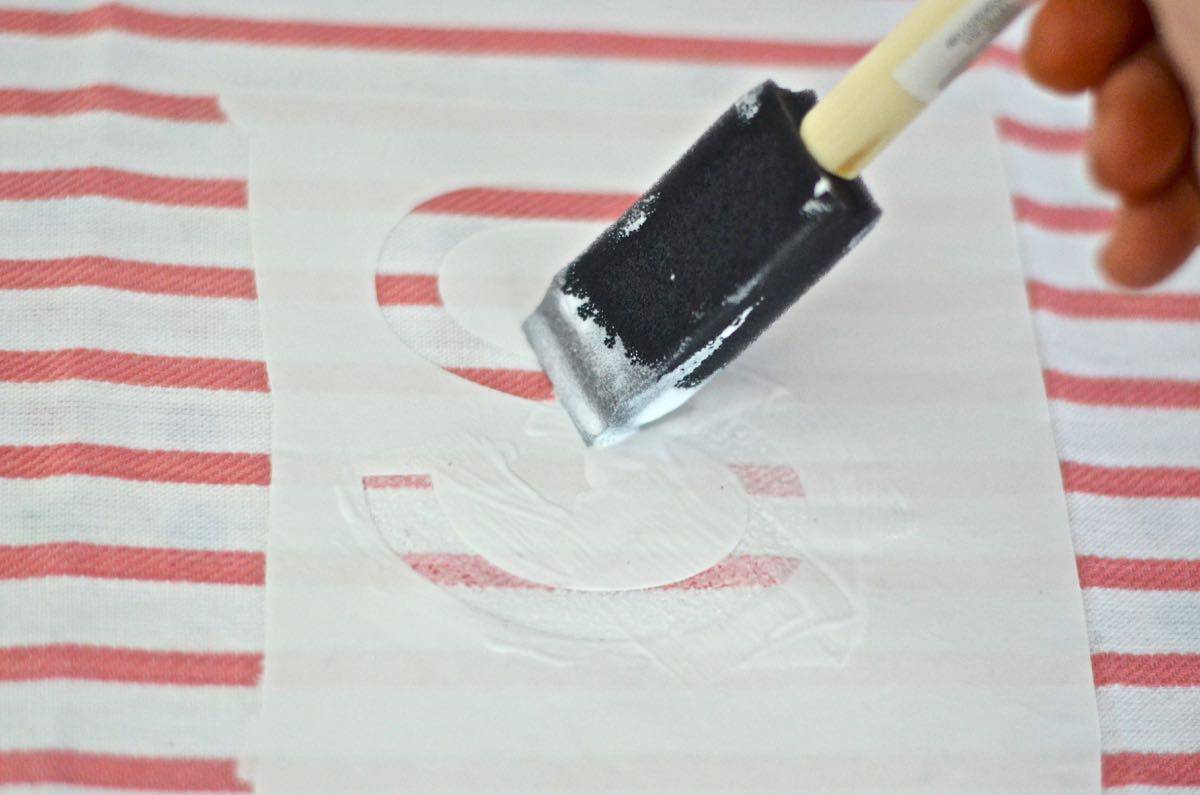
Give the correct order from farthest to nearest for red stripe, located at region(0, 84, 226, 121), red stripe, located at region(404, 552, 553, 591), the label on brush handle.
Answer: red stripe, located at region(0, 84, 226, 121)
red stripe, located at region(404, 552, 553, 591)
the label on brush handle

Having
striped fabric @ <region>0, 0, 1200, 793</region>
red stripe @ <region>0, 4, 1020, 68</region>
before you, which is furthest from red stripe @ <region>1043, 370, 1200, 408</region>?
red stripe @ <region>0, 4, 1020, 68</region>

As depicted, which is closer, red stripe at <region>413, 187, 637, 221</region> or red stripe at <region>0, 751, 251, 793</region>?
red stripe at <region>0, 751, 251, 793</region>

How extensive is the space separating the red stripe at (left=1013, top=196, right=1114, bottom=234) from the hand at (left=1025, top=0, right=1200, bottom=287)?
162 mm

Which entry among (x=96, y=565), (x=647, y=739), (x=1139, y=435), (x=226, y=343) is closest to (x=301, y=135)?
(x=226, y=343)

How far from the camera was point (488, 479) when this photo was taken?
606mm

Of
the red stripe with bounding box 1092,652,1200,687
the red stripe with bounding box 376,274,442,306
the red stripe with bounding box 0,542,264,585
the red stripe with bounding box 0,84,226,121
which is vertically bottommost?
the red stripe with bounding box 0,542,264,585

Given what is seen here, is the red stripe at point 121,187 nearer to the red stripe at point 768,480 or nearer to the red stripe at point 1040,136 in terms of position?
the red stripe at point 768,480

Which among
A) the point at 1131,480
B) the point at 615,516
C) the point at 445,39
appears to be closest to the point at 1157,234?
the point at 1131,480

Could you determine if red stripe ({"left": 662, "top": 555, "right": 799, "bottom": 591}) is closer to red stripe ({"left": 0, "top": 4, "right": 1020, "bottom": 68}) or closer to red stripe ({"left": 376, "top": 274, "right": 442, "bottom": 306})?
red stripe ({"left": 376, "top": 274, "right": 442, "bottom": 306})

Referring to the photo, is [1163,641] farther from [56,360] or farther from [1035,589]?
[56,360]

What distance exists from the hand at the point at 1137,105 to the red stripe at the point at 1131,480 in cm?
13

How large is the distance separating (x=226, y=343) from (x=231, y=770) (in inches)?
8.4

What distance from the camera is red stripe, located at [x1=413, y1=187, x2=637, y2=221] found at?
683 mm

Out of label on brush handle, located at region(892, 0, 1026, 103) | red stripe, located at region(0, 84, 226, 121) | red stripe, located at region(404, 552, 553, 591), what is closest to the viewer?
label on brush handle, located at region(892, 0, 1026, 103)
